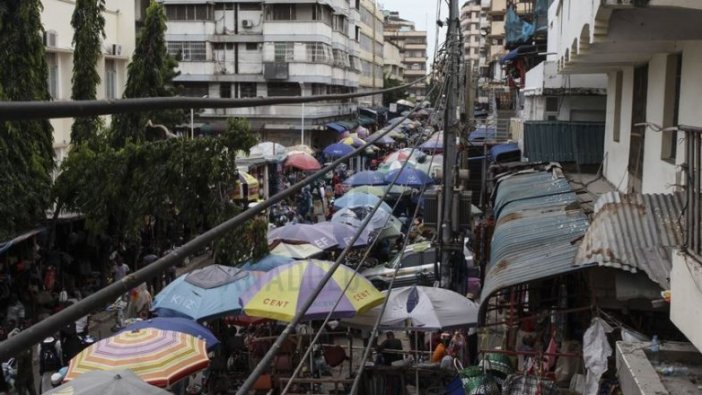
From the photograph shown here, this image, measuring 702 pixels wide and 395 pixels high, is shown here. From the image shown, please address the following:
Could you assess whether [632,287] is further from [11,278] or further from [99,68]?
[99,68]

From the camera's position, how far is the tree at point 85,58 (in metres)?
17.4

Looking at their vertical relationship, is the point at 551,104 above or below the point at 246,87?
below

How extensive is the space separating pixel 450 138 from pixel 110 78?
15.9 meters

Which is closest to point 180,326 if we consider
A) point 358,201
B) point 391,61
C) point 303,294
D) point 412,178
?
point 303,294

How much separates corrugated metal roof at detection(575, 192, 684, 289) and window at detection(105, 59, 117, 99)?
20.1 meters

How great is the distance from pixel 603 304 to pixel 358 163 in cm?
3227

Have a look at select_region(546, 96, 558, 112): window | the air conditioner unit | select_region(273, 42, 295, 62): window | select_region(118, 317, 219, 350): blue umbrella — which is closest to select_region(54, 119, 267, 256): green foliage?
select_region(118, 317, 219, 350): blue umbrella

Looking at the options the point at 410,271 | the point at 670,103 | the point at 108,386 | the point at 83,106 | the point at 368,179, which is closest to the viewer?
the point at 83,106

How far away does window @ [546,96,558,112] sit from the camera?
20.3 m

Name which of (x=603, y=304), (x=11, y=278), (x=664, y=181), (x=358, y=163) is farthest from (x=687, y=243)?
(x=358, y=163)

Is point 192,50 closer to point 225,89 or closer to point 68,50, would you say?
point 225,89

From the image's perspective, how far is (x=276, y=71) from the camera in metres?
43.6

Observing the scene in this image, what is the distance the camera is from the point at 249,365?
36.4ft

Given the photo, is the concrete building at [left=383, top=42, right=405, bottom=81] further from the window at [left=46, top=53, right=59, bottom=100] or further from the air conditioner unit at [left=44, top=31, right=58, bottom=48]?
the air conditioner unit at [left=44, top=31, right=58, bottom=48]
